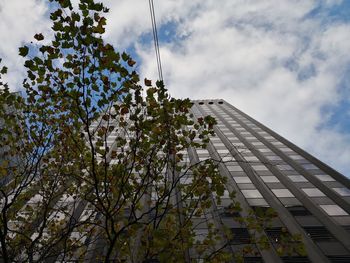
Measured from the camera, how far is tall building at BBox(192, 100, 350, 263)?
2067 cm

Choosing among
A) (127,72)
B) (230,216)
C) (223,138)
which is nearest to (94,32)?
(127,72)

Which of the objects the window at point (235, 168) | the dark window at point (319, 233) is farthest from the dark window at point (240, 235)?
the window at point (235, 168)

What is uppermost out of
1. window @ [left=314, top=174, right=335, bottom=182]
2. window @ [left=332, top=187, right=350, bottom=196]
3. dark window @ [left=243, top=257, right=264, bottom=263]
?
window @ [left=314, top=174, right=335, bottom=182]

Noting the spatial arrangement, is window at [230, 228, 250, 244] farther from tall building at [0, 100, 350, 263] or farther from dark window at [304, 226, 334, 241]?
dark window at [304, 226, 334, 241]

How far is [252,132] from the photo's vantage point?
52938 mm

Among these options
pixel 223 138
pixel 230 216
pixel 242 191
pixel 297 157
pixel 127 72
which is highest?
pixel 223 138

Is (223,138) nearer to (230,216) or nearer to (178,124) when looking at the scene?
(230,216)

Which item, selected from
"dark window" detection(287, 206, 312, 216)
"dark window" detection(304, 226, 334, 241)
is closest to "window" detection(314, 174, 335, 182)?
"dark window" detection(287, 206, 312, 216)

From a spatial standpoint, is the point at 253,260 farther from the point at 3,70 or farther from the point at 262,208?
the point at 3,70

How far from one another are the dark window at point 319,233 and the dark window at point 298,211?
6.75 ft

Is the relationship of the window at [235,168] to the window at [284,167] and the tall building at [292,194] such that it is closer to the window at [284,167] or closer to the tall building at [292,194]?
the tall building at [292,194]

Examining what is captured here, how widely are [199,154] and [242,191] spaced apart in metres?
12.6

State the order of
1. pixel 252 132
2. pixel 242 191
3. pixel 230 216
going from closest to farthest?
pixel 230 216 < pixel 242 191 < pixel 252 132

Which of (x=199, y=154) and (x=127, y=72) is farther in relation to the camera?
(x=199, y=154)
